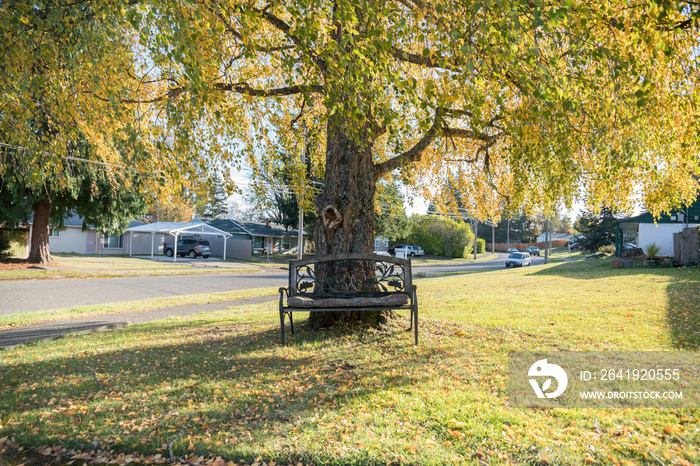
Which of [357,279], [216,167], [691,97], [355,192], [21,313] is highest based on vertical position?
[691,97]

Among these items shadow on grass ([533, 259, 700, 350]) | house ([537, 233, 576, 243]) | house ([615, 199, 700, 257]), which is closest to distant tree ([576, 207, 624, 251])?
house ([615, 199, 700, 257])

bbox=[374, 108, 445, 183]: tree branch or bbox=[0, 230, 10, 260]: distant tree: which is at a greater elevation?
bbox=[374, 108, 445, 183]: tree branch

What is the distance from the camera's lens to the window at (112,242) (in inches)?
1470

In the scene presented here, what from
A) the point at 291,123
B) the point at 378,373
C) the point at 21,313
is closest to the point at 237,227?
the point at 21,313

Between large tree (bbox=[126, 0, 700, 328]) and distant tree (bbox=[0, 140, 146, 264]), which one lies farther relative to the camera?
distant tree (bbox=[0, 140, 146, 264])

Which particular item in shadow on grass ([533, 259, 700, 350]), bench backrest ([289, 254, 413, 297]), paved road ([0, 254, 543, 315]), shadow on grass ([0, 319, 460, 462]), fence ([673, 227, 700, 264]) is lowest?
paved road ([0, 254, 543, 315])

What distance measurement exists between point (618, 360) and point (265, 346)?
4163 mm

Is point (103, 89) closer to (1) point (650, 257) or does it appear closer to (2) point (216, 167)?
(2) point (216, 167)

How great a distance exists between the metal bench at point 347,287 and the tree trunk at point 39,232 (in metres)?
22.5

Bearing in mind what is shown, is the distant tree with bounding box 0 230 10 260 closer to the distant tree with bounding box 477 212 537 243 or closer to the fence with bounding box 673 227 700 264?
the fence with bounding box 673 227 700 264

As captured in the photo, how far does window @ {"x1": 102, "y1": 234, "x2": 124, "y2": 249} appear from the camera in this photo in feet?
123

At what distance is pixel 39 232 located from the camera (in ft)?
73.9

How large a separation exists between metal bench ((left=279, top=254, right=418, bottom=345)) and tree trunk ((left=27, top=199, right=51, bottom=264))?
2251 cm

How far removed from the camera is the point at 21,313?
8914 mm
